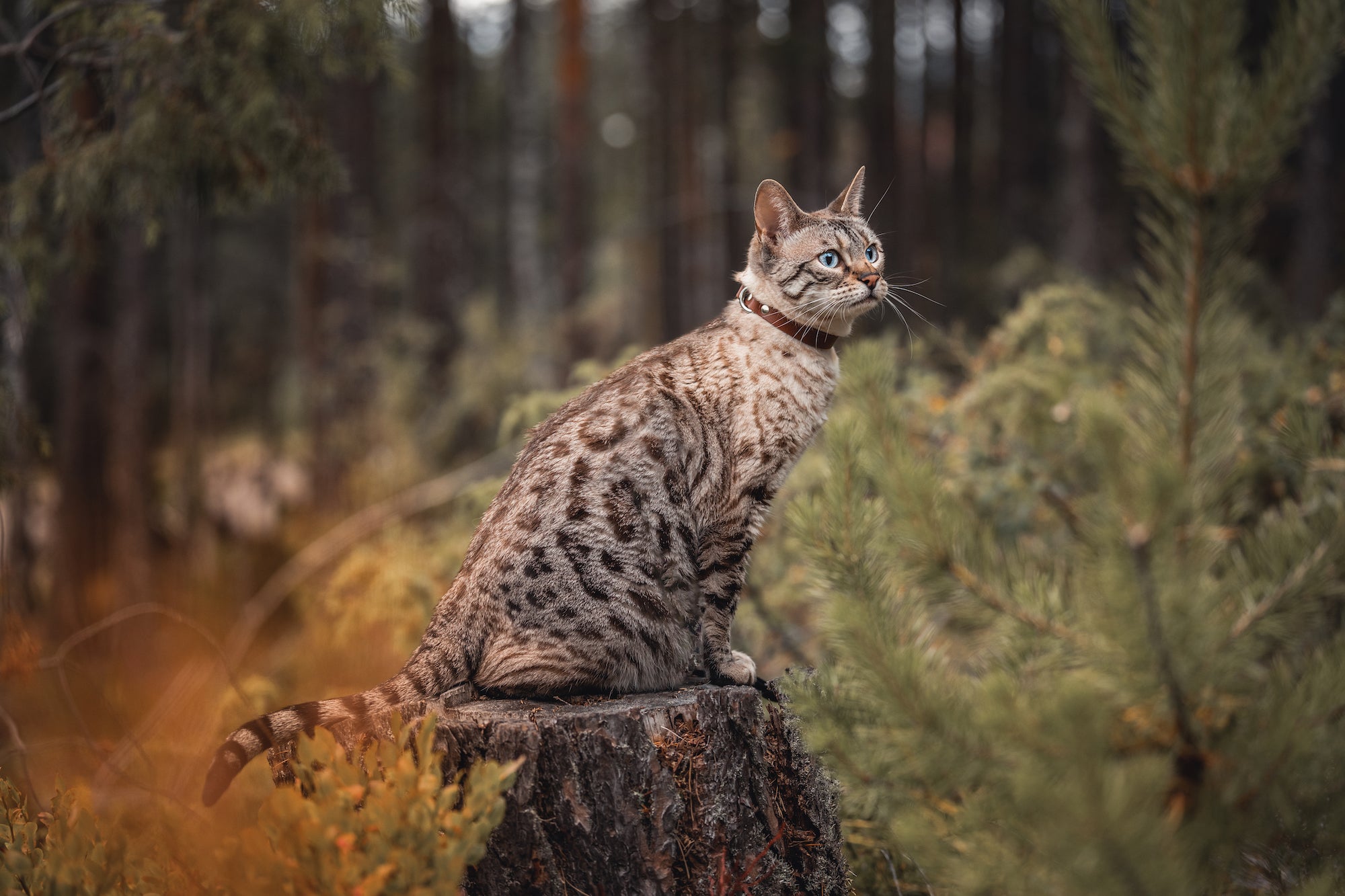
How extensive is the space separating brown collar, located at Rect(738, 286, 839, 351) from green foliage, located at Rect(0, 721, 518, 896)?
2175mm

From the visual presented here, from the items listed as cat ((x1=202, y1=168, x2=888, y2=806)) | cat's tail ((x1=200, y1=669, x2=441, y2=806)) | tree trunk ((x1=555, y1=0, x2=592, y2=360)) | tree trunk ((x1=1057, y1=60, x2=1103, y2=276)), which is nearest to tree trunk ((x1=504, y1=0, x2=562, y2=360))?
tree trunk ((x1=555, y1=0, x2=592, y2=360))

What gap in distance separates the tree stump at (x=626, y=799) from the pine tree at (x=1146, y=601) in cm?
75

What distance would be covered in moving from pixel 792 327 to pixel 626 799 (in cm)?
206

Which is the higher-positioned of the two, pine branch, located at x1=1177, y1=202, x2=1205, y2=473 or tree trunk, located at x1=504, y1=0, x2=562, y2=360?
tree trunk, located at x1=504, y1=0, x2=562, y2=360

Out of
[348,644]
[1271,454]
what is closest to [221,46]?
[348,644]

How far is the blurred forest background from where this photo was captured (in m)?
4.27

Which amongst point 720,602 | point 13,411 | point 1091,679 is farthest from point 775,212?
point 13,411

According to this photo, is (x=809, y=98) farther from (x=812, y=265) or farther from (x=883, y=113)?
(x=812, y=265)

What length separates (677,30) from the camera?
1902 centimetres

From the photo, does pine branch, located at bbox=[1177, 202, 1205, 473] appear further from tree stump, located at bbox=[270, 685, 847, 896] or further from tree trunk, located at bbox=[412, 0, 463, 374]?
tree trunk, located at bbox=[412, 0, 463, 374]

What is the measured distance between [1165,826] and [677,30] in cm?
2009

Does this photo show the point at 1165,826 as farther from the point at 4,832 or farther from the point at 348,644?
the point at 348,644

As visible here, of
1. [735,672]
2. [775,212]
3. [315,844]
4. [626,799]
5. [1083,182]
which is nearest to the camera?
[315,844]

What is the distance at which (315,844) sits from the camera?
2.12m
